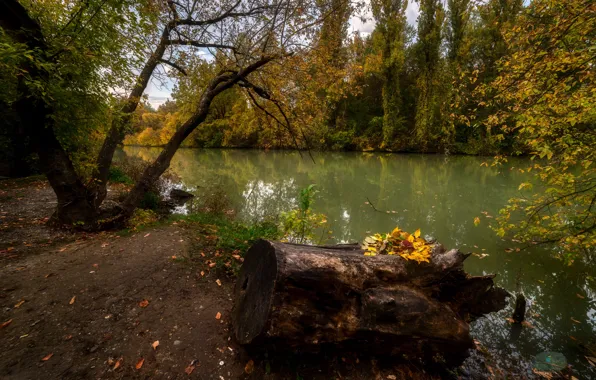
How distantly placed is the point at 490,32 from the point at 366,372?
3179cm

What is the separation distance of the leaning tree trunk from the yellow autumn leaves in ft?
0.37

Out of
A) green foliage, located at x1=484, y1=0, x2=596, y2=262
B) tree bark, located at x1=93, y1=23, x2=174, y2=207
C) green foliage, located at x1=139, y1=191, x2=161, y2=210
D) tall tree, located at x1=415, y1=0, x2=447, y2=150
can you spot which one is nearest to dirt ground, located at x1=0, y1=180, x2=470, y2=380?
tree bark, located at x1=93, y1=23, x2=174, y2=207

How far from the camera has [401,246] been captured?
9.09 ft

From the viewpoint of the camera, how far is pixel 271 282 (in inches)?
87.5

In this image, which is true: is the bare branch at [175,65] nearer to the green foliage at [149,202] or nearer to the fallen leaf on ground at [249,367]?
the green foliage at [149,202]

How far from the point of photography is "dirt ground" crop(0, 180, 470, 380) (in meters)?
2.28

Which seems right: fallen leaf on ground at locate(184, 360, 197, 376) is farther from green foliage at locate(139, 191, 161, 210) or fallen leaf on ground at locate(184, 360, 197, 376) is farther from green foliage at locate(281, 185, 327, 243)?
green foliage at locate(139, 191, 161, 210)

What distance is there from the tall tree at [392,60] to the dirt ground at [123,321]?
28.0m

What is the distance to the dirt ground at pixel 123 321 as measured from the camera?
228cm

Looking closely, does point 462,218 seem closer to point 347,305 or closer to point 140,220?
point 347,305

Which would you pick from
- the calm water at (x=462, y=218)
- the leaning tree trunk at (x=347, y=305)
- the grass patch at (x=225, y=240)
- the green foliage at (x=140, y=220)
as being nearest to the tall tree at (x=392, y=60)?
the calm water at (x=462, y=218)

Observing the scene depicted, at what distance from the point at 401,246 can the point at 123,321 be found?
3068mm

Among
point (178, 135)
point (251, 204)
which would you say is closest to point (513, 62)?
point (178, 135)

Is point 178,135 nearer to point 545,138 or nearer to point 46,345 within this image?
point 46,345
